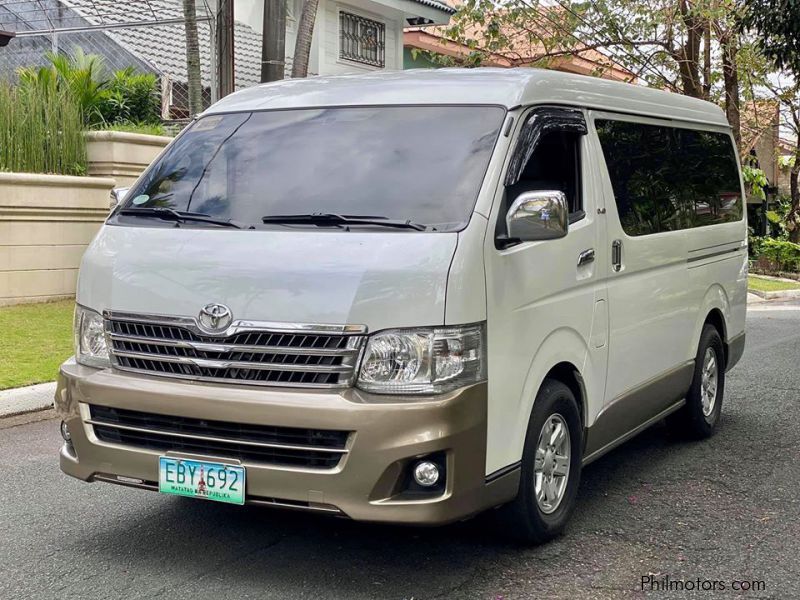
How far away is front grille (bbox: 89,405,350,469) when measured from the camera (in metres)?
4.16

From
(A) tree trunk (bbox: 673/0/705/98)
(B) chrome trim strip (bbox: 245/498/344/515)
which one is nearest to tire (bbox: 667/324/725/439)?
(B) chrome trim strip (bbox: 245/498/344/515)

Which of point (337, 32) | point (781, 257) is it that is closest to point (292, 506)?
point (337, 32)

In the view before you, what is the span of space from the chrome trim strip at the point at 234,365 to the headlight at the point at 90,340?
16 centimetres

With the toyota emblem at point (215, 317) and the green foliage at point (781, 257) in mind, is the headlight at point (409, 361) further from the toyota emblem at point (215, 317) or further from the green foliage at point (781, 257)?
the green foliage at point (781, 257)

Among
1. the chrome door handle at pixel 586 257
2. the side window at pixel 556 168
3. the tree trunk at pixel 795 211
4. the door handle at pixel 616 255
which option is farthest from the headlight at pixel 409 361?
the tree trunk at pixel 795 211

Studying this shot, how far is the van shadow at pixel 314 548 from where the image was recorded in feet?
14.7

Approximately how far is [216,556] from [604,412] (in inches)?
81.2

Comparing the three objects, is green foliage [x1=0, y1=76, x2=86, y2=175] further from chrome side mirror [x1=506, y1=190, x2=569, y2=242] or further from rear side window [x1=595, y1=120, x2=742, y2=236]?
chrome side mirror [x1=506, y1=190, x2=569, y2=242]

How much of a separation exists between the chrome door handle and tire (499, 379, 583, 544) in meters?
0.61

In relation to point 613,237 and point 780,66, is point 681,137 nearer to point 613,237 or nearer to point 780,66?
point 613,237

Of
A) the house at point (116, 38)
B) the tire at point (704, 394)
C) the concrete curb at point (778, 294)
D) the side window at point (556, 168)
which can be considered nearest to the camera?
the side window at point (556, 168)

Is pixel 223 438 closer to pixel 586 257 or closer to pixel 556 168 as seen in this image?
pixel 586 257

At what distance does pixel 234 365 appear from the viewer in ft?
14.0

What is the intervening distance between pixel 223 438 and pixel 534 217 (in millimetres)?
1565
